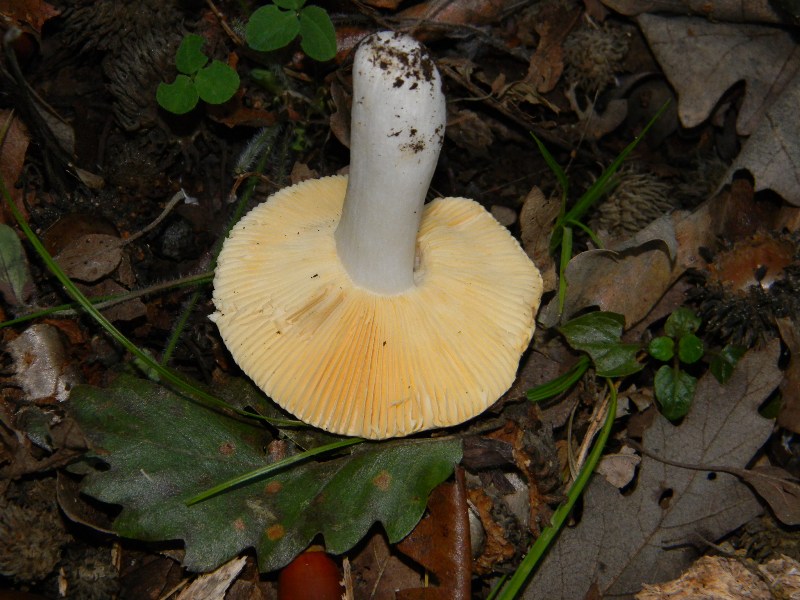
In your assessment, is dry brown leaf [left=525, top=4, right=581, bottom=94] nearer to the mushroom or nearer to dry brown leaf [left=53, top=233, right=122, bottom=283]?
the mushroom

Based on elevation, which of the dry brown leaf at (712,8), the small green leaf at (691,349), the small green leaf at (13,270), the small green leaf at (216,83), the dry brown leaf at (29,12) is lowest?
the small green leaf at (691,349)

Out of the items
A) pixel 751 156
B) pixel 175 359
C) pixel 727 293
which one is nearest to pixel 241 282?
pixel 175 359

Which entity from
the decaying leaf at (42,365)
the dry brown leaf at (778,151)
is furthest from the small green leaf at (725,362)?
the decaying leaf at (42,365)

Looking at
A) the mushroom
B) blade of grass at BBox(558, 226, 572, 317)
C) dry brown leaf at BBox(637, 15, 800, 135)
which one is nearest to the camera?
the mushroom

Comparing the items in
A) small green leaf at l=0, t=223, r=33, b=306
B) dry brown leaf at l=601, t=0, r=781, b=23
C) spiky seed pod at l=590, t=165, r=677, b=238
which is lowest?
spiky seed pod at l=590, t=165, r=677, b=238

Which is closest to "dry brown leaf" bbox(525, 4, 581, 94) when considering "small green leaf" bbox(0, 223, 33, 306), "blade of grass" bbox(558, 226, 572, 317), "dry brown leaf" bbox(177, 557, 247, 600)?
"blade of grass" bbox(558, 226, 572, 317)

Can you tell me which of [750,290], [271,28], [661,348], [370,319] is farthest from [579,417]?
[271,28]

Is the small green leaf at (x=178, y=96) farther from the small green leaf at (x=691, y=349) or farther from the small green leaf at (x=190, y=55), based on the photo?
the small green leaf at (x=691, y=349)

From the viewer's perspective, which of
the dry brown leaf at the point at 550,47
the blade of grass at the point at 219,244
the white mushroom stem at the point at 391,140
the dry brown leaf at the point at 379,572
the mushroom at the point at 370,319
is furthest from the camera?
the dry brown leaf at the point at 550,47
